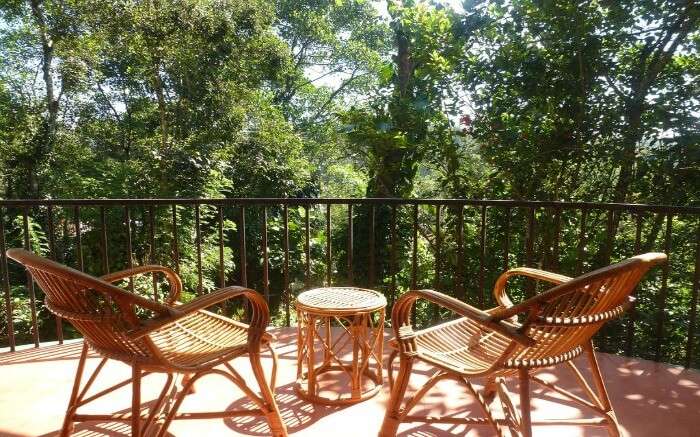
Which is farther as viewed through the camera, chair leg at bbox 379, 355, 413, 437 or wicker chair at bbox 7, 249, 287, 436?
chair leg at bbox 379, 355, 413, 437

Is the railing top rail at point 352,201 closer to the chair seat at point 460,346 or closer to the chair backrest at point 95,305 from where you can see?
the chair seat at point 460,346

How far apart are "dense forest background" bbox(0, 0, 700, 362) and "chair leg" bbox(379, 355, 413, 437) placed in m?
1.29

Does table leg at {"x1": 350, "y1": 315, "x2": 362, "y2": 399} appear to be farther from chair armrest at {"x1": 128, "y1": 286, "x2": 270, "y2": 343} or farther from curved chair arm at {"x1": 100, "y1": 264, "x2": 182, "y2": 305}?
curved chair arm at {"x1": 100, "y1": 264, "x2": 182, "y2": 305}

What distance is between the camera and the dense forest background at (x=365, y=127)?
4562 mm

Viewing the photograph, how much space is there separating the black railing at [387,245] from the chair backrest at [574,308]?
111cm

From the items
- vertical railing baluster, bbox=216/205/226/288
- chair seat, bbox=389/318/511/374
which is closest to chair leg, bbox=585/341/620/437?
chair seat, bbox=389/318/511/374

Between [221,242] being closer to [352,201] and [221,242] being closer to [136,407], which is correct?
[352,201]

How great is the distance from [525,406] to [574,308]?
0.34 meters

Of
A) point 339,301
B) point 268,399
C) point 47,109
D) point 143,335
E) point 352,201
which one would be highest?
point 47,109

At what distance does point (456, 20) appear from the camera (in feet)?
18.7

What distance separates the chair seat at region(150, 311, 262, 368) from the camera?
65.7 inches

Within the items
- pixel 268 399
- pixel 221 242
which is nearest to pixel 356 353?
pixel 268 399

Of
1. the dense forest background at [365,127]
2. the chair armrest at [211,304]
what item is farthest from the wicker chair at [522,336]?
the dense forest background at [365,127]

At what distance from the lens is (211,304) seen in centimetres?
162
